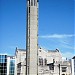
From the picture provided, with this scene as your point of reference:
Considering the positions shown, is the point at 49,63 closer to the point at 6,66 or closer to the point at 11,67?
the point at 11,67

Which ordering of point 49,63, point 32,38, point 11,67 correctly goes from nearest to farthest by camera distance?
point 32,38 → point 11,67 → point 49,63

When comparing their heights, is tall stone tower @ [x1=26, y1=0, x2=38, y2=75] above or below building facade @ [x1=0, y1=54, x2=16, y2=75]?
above

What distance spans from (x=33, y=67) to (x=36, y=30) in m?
4.17

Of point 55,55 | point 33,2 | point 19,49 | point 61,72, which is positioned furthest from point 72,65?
point 33,2

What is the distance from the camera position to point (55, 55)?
45.4 m

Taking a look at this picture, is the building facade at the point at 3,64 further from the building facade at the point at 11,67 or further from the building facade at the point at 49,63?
the building facade at the point at 49,63

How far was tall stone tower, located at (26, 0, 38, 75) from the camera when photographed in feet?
111

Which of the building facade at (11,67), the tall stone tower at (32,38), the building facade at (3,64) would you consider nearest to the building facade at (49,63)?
the building facade at (11,67)

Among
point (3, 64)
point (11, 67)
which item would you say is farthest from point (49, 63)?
point (3, 64)

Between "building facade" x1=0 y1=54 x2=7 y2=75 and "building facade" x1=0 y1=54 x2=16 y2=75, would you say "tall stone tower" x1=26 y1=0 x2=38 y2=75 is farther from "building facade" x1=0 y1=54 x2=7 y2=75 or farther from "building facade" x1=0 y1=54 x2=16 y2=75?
"building facade" x1=0 y1=54 x2=7 y2=75

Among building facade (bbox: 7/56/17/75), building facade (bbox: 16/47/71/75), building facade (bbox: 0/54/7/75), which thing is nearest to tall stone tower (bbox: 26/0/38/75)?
building facade (bbox: 7/56/17/75)

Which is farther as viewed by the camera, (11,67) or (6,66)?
(11,67)

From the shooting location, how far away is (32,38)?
3397 cm

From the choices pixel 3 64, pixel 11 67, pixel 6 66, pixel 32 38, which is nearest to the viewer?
pixel 3 64
